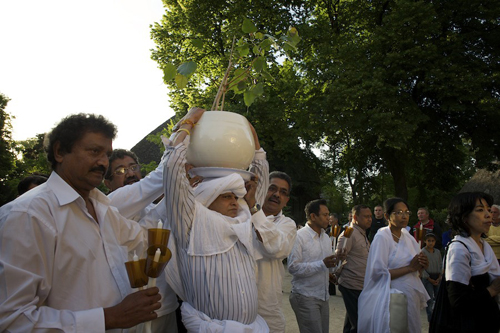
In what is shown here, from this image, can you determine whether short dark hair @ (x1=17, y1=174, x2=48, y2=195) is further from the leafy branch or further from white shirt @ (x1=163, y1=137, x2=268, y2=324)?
white shirt @ (x1=163, y1=137, x2=268, y2=324)

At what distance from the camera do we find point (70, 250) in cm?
216

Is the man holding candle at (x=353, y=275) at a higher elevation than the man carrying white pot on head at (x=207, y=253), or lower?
lower

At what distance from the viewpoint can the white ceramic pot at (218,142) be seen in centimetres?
292

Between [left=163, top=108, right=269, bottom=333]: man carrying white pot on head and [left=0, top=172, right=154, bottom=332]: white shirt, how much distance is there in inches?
18.9

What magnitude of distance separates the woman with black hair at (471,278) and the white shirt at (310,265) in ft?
5.15

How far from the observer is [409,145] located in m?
18.1

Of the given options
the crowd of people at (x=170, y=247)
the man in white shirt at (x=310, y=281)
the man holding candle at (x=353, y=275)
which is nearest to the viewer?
the crowd of people at (x=170, y=247)

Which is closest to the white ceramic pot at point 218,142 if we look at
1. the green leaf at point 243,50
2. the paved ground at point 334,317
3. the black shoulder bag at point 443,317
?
the green leaf at point 243,50

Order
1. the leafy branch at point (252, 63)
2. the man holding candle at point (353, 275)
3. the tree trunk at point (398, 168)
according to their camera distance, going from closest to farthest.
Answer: the leafy branch at point (252, 63)
the man holding candle at point (353, 275)
the tree trunk at point (398, 168)

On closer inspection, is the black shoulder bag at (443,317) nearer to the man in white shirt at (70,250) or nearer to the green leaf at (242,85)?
the green leaf at (242,85)

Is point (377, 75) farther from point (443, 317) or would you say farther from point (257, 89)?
point (257, 89)

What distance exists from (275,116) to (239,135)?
1540cm

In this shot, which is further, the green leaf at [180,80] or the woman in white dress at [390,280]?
the woman in white dress at [390,280]

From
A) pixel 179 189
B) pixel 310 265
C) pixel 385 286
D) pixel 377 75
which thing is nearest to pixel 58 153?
pixel 179 189
